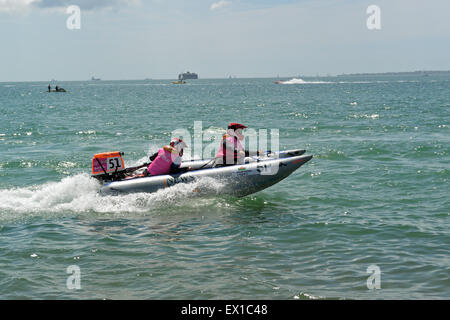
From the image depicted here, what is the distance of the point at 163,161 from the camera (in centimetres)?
1216

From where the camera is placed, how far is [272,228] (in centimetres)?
1020

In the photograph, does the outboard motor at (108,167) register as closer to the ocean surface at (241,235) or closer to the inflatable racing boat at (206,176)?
the inflatable racing boat at (206,176)

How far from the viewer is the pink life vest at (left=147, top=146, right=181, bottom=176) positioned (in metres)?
12.1

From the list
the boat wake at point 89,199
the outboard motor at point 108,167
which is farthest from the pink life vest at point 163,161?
the outboard motor at point 108,167

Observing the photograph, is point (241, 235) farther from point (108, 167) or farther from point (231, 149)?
point (108, 167)

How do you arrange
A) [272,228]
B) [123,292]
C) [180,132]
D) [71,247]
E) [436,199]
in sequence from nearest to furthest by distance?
[123,292], [71,247], [272,228], [436,199], [180,132]

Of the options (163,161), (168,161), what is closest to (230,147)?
(168,161)

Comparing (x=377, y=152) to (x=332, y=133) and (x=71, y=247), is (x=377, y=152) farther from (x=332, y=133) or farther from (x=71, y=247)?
(x=71, y=247)

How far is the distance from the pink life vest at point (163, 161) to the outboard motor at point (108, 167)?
2.91ft

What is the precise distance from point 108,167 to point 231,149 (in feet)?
10.3

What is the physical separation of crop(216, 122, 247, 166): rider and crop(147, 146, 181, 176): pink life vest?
3.74 ft

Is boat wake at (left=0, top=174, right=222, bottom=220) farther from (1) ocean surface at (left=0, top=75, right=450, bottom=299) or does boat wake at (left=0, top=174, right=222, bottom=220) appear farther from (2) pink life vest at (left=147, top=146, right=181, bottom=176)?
(2) pink life vest at (left=147, top=146, right=181, bottom=176)
